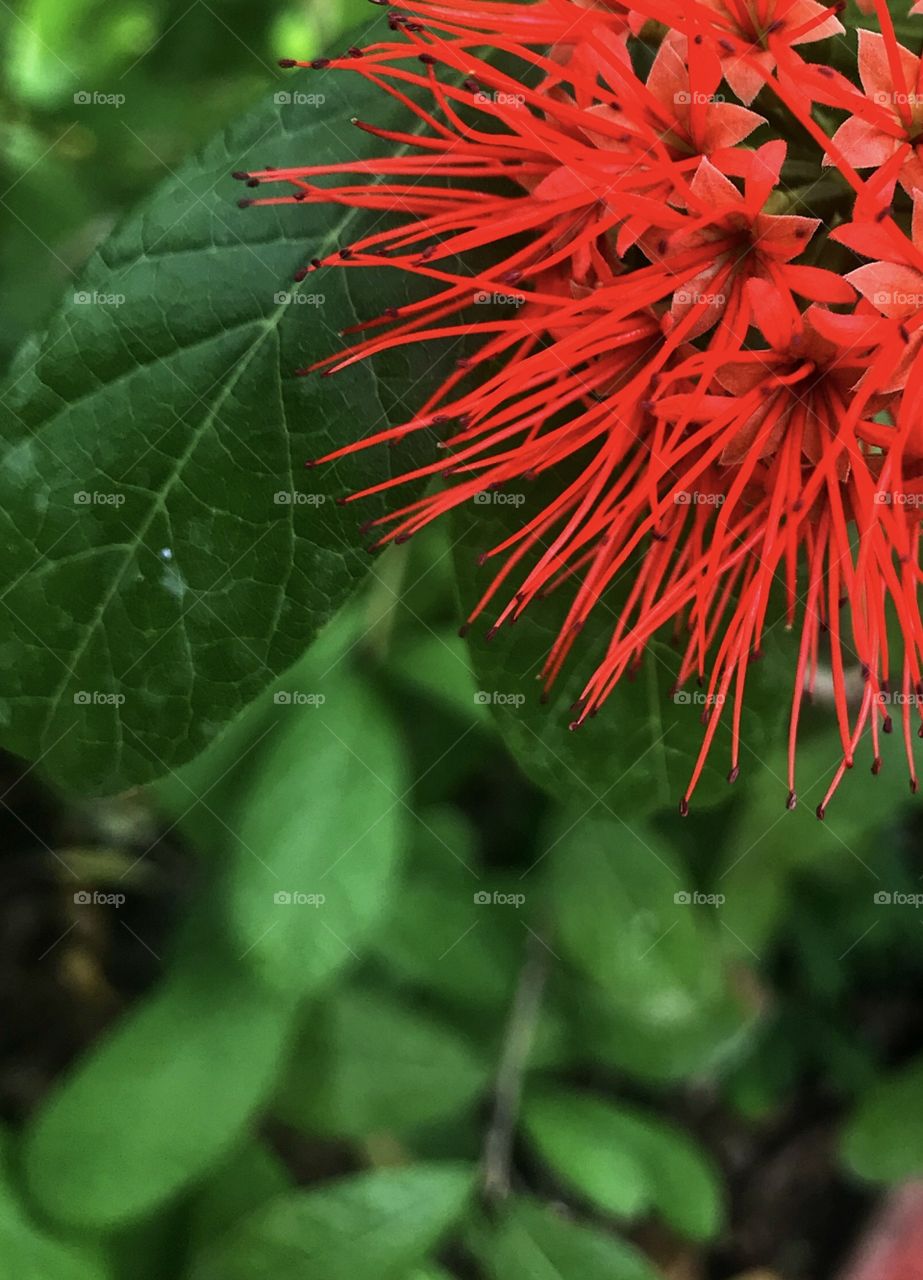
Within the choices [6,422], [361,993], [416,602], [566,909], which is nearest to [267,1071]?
[361,993]

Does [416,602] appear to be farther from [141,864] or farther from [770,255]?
[770,255]

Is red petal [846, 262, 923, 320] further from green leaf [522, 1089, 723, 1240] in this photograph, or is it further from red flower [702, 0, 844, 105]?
green leaf [522, 1089, 723, 1240]

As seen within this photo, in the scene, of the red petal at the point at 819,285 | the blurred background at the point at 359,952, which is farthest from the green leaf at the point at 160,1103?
the red petal at the point at 819,285

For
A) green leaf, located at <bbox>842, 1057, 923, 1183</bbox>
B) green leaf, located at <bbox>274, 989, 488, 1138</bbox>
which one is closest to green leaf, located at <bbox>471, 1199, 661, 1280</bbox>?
green leaf, located at <bbox>274, 989, 488, 1138</bbox>

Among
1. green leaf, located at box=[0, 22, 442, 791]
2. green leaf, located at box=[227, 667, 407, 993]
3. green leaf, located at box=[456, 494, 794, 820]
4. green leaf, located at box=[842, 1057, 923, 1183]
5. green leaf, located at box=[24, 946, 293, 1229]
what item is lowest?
green leaf, located at box=[842, 1057, 923, 1183]

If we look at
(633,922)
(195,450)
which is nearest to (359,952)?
(633,922)

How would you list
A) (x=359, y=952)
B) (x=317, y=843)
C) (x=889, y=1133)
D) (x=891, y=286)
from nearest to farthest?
(x=891, y=286) → (x=317, y=843) → (x=359, y=952) → (x=889, y=1133)

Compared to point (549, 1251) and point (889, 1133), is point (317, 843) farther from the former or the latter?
point (889, 1133)

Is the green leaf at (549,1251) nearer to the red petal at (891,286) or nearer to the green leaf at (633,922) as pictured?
the green leaf at (633,922)
